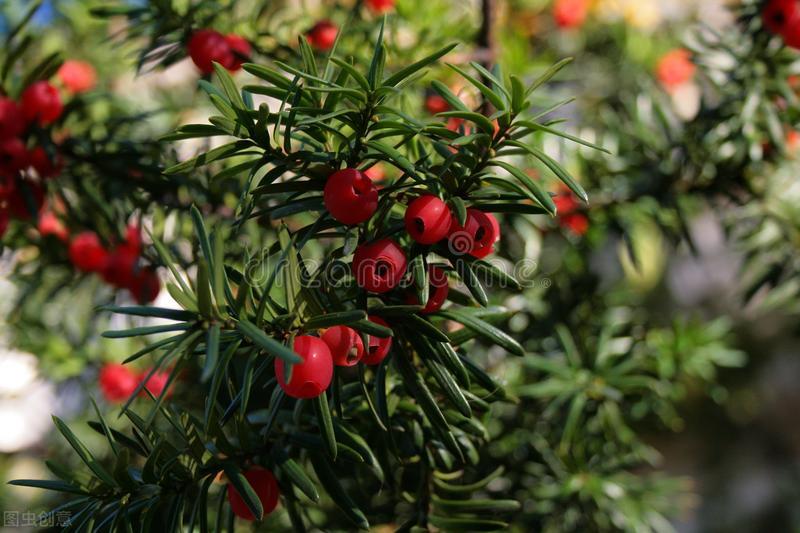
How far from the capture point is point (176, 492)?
17.6 inches

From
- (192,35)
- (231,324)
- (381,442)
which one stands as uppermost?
(192,35)

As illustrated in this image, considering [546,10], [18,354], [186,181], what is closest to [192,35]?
[186,181]

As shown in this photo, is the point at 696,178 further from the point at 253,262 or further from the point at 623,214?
the point at 253,262

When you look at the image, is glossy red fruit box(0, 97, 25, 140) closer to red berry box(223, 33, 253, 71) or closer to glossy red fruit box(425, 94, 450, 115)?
red berry box(223, 33, 253, 71)

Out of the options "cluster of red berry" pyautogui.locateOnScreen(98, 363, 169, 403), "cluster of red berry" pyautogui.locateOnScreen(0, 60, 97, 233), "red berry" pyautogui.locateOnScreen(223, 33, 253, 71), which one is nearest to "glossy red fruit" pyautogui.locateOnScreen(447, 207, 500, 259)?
"red berry" pyautogui.locateOnScreen(223, 33, 253, 71)

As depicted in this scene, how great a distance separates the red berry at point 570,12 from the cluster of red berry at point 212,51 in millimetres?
920

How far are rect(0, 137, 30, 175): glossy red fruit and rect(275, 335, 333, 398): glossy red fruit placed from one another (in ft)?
1.34

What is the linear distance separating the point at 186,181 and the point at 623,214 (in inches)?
20.3

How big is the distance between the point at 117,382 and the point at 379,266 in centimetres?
70

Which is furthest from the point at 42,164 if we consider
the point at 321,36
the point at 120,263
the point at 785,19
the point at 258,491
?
the point at 785,19

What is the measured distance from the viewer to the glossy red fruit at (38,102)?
642 millimetres

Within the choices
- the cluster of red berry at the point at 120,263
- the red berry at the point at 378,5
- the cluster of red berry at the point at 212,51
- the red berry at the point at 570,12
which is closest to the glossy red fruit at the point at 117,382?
the cluster of red berry at the point at 120,263

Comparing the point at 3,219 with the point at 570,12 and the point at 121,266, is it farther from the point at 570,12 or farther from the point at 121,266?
the point at 570,12

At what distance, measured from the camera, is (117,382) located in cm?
94
